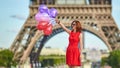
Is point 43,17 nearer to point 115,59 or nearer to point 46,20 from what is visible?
point 46,20

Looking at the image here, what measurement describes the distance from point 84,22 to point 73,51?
41.6 metres

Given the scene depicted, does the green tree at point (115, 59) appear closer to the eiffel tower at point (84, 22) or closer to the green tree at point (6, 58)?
the eiffel tower at point (84, 22)

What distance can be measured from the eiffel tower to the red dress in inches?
1552

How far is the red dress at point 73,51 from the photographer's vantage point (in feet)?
24.9

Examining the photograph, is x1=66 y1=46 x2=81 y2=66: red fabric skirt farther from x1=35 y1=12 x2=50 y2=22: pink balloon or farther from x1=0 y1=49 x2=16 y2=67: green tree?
x1=0 y1=49 x2=16 y2=67: green tree

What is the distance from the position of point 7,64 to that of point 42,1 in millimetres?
10158

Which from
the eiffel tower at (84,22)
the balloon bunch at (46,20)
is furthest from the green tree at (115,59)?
the balloon bunch at (46,20)

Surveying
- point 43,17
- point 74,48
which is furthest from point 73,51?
point 43,17

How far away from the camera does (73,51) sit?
24.9ft

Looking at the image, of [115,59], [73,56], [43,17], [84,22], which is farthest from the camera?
[115,59]

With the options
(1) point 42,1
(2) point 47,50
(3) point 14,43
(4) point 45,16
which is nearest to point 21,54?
(3) point 14,43

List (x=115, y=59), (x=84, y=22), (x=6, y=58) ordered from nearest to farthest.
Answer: (x=84, y=22)
(x=6, y=58)
(x=115, y=59)

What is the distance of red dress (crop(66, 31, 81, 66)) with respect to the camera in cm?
760

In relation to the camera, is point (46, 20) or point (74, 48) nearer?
point (74, 48)
